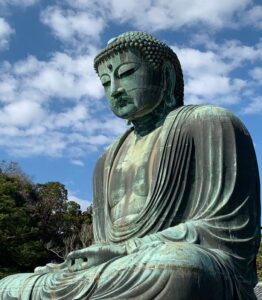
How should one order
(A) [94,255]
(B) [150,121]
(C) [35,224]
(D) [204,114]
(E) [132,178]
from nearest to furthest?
(A) [94,255]
(D) [204,114]
(E) [132,178]
(B) [150,121]
(C) [35,224]


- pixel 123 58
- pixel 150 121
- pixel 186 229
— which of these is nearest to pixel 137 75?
pixel 123 58

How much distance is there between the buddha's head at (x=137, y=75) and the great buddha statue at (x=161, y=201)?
0.01 m

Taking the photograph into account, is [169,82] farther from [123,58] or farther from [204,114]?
[204,114]

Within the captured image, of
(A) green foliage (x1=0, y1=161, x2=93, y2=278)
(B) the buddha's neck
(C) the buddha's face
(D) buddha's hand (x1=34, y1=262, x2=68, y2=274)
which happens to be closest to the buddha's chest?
(B) the buddha's neck

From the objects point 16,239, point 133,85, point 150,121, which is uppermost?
point 16,239

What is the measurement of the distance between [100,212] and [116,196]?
46 centimetres

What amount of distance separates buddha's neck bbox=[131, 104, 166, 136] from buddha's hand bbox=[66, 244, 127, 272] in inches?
73.0

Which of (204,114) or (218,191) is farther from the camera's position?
(204,114)

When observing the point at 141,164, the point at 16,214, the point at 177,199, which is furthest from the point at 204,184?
the point at 16,214

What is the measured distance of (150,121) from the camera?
23.4 ft

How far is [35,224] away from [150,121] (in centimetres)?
2622

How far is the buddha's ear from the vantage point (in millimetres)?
7121

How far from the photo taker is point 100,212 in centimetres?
722

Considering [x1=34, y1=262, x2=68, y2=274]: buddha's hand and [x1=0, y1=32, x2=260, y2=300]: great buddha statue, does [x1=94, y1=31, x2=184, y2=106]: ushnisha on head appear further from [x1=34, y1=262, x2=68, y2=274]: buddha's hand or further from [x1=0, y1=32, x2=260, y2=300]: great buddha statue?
[x1=34, y1=262, x2=68, y2=274]: buddha's hand
